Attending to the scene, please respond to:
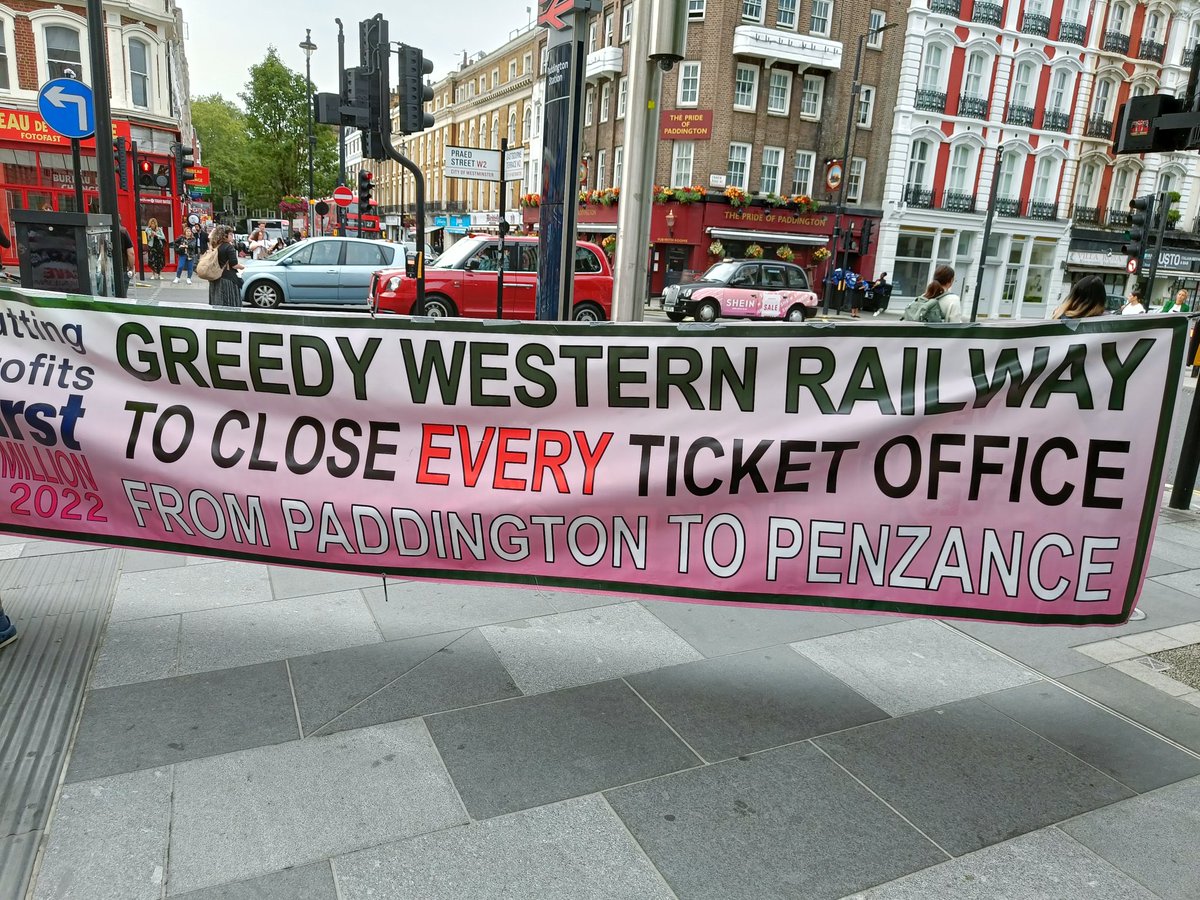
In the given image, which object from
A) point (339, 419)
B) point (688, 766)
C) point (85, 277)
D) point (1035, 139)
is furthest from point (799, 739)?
point (1035, 139)

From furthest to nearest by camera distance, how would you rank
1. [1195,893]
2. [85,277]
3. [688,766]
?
[85,277]
[688,766]
[1195,893]

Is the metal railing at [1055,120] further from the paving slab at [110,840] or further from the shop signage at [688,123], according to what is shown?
the paving slab at [110,840]

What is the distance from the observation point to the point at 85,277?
740 centimetres

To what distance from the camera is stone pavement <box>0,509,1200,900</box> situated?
2.55 meters

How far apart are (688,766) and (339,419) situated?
1945mm

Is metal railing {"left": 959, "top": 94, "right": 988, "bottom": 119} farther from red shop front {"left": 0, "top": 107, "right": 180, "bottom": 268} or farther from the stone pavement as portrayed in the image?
the stone pavement

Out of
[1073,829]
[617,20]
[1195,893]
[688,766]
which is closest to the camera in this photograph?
[1195,893]

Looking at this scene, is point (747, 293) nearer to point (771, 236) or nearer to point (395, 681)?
point (771, 236)

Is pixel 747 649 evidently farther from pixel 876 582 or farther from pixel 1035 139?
pixel 1035 139

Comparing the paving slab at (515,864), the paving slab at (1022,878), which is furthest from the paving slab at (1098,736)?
the paving slab at (515,864)

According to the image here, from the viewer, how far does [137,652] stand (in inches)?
148

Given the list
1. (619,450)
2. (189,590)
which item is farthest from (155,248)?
(619,450)

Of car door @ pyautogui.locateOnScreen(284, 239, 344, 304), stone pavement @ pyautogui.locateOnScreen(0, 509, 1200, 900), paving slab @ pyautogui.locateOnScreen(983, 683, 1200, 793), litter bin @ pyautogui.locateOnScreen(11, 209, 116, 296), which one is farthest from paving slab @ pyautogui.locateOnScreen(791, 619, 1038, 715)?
car door @ pyautogui.locateOnScreen(284, 239, 344, 304)

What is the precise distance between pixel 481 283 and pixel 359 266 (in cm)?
336
